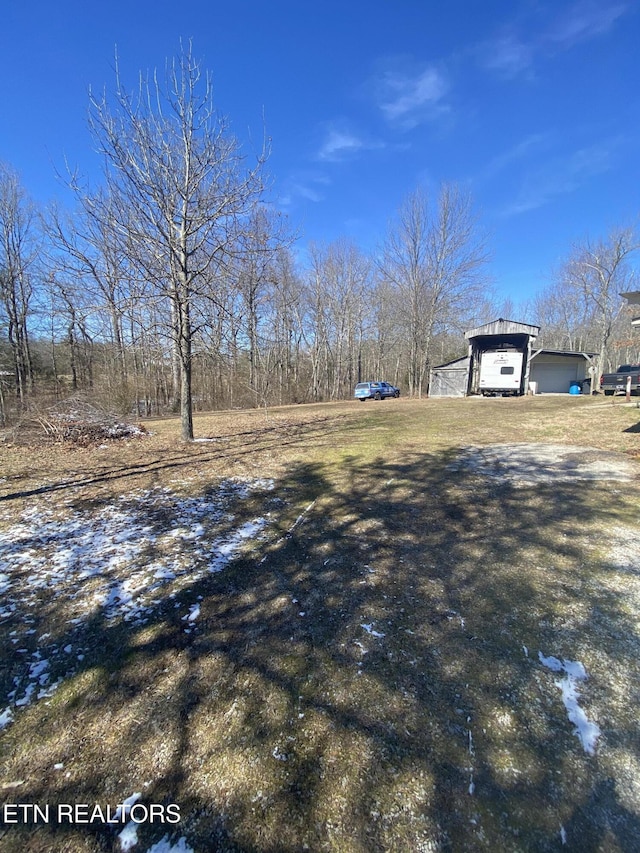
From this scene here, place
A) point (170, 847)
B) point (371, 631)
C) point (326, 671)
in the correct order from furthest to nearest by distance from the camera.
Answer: point (371, 631)
point (326, 671)
point (170, 847)

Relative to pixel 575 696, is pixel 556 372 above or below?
above

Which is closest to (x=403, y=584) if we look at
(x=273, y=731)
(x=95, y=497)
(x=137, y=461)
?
(x=273, y=731)

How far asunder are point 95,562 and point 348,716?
103 inches

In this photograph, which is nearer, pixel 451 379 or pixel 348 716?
pixel 348 716

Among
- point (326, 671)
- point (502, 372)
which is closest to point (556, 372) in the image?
point (502, 372)

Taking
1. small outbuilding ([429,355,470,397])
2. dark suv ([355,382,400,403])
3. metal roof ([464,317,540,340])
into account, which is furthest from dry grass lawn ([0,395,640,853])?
small outbuilding ([429,355,470,397])

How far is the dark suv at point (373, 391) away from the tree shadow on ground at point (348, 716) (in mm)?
22056

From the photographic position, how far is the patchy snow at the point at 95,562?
7.38 feet

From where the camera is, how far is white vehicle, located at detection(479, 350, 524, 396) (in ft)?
72.0

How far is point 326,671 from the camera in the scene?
2.07 metres

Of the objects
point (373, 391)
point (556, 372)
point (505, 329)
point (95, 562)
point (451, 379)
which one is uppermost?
point (505, 329)

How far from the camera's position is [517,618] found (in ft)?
8.16

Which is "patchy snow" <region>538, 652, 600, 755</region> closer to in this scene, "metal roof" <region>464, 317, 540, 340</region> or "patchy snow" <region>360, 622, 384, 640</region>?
"patchy snow" <region>360, 622, 384, 640</region>

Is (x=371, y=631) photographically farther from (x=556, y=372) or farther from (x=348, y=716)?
(x=556, y=372)
